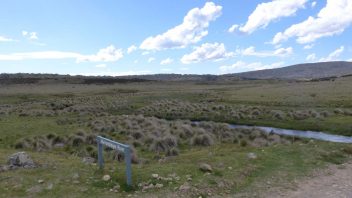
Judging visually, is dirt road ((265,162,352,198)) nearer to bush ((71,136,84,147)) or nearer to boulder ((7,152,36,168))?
boulder ((7,152,36,168))

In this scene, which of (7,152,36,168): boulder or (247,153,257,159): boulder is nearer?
(7,152,36,168): boulder

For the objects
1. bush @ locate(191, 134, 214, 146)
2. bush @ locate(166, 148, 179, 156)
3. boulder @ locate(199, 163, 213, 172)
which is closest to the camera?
boulder @ locate(199, 163, 213, 172)

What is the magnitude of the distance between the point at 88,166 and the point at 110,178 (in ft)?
6.84

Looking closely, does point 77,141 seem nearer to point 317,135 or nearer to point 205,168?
point 205,168

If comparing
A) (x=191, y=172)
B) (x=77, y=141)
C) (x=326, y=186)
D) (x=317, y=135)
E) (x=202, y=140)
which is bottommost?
(x=317, y=135)

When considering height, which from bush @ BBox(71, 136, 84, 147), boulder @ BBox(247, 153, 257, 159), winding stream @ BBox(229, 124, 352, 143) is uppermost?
boulder @ BBox(247, 153, 257, 159)

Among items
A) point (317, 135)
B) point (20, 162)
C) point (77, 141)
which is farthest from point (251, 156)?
point (317, 135)

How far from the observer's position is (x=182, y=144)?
23516mm

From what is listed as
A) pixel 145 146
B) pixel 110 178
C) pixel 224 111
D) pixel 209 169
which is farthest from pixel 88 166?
pixel 224 111

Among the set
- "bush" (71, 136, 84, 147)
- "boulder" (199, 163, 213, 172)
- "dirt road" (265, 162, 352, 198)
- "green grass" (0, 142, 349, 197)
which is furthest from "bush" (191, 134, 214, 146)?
"boulder" (199, 163, 213, 172)

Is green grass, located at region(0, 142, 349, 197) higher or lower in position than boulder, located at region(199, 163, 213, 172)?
lower

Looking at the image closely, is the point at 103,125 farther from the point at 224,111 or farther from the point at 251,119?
the point at 224,111

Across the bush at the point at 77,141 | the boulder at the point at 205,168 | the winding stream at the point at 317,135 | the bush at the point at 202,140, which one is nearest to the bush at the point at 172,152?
the bush at the point at 202,140

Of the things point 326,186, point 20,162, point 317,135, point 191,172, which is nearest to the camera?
point 326,186
